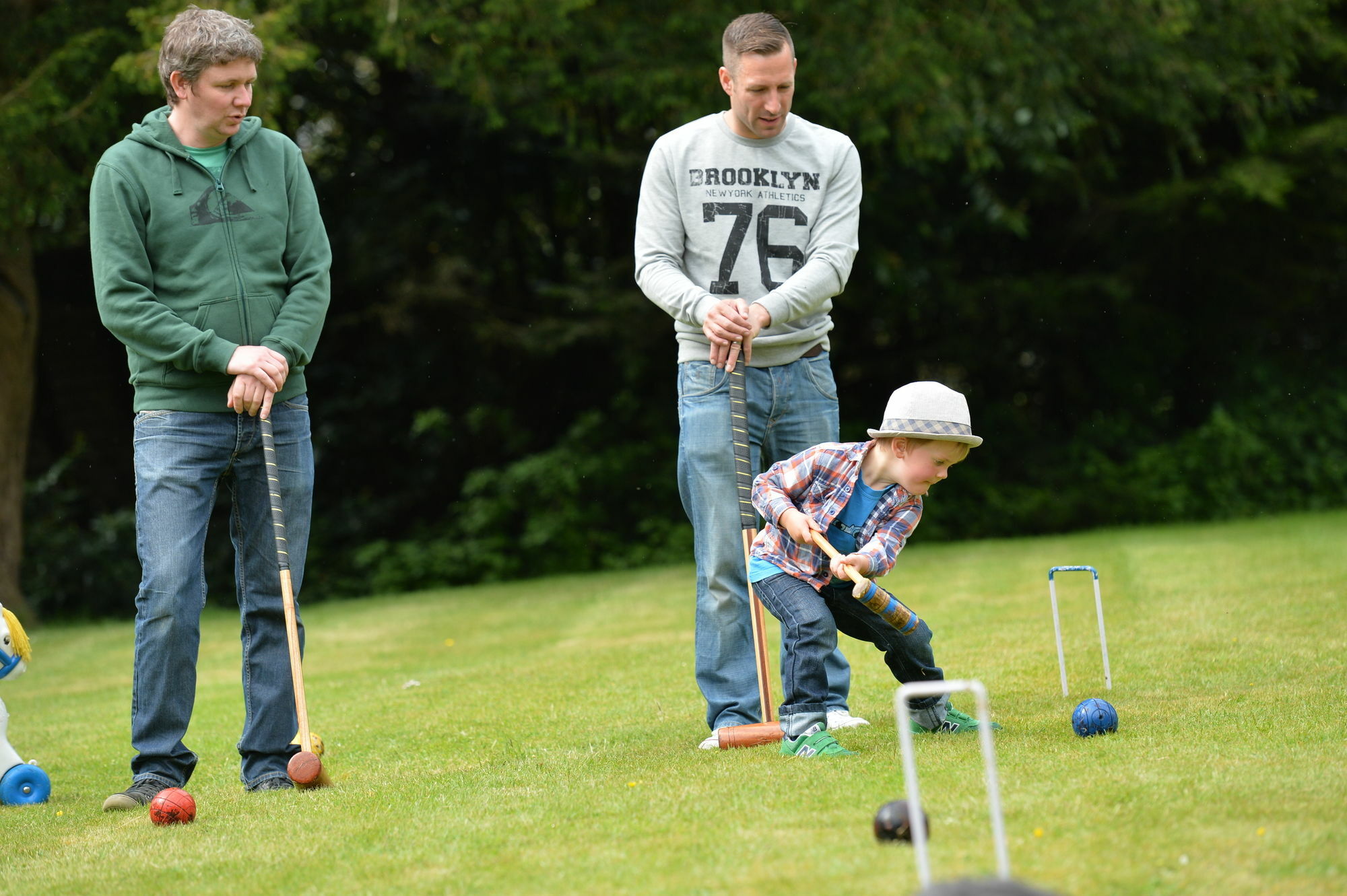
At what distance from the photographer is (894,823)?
300 cm

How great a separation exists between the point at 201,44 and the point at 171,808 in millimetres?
2079

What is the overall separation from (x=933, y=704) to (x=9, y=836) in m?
2.66

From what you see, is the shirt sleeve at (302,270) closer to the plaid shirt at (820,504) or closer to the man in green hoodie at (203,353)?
the man in green hoodie at (203,353)

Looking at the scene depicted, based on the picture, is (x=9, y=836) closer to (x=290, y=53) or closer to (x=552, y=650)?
(x=552, y=650)

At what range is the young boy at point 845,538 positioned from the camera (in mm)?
4160

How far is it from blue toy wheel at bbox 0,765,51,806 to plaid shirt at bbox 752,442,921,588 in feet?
7.79

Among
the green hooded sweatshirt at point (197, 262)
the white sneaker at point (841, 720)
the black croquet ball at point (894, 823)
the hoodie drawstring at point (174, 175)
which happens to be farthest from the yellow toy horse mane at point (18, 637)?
the black croquet ball at point (894, 823)

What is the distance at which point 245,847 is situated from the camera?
3.49 m

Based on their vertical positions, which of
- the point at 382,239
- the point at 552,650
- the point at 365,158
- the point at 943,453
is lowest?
the point at 552,650

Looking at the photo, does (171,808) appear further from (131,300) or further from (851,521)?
(851,521)

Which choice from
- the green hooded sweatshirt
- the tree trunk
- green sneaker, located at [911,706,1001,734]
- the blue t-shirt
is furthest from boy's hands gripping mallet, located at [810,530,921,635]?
the tree trunk

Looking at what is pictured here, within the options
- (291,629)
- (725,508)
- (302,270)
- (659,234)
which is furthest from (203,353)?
(725,508)

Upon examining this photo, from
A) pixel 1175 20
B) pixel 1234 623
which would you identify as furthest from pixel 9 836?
pixel 1175 20

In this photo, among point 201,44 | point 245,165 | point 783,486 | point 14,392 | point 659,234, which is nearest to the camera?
point 201,44
